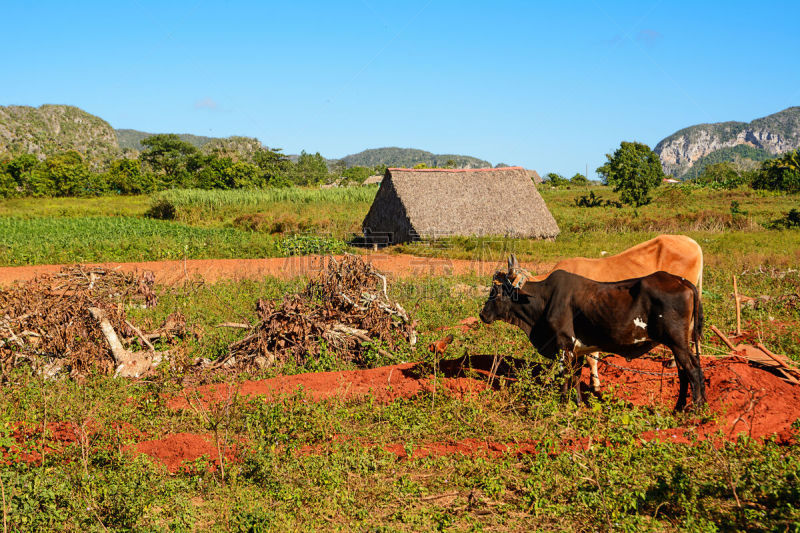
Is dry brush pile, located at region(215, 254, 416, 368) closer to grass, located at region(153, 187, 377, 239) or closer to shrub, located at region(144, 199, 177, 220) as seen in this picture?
grass, located at region(153, 187, 377, 239)

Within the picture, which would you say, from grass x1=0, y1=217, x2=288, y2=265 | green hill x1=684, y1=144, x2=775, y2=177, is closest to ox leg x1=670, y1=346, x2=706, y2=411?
grass x1=0, y1=217, x2=288, y2=265

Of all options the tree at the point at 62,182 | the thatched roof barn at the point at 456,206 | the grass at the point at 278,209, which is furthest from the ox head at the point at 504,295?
the tree at the point at 62,182

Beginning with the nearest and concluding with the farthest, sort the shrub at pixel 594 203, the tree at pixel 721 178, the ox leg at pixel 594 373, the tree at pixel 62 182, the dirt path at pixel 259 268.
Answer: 1. the ox leg at pixel 594 373
2. the dirt path at pixel 259 268
3. the shrub at pixel 594 203
4. the tree at pixel 62 182
5. the tree at pixel 721 178

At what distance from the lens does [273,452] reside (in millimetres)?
5172

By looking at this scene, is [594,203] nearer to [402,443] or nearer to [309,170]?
[402,443]

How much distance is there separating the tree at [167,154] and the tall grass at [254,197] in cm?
2943

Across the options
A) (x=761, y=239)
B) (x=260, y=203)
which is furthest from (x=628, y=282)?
(x=260, y=203)

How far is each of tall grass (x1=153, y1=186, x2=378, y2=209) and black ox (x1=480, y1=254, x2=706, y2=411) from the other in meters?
27.6

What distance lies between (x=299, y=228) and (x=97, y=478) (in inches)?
841

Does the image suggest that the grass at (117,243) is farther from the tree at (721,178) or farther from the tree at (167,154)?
the tree at (721,178)

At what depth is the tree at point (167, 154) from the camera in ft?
225

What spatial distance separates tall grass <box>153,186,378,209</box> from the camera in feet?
106

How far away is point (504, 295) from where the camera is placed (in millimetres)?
6875

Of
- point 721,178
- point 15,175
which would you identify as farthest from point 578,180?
point 15,175
